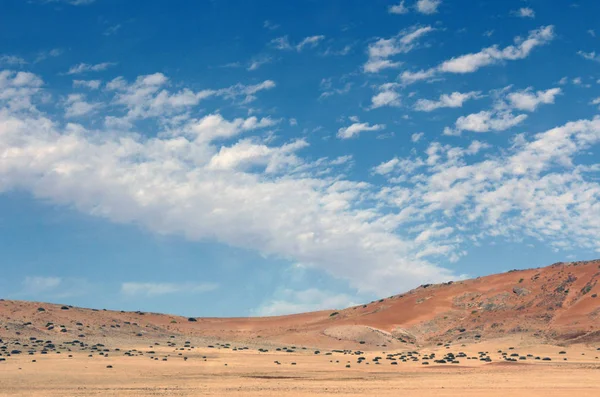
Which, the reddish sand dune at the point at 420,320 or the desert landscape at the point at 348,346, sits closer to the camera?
the desert landscape at the point at 348,346

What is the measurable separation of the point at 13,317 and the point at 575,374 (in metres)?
81.4

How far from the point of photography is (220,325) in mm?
124750

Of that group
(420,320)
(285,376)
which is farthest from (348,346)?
(285,376)

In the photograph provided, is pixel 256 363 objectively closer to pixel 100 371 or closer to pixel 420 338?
pixel 100 371

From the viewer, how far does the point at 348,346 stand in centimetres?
9556

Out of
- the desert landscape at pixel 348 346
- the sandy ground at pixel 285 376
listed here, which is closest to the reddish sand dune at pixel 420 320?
the desert landscape at pixel 348 346

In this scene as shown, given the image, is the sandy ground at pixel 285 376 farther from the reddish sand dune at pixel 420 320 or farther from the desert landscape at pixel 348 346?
the reddish sand dune at pixel 420 320

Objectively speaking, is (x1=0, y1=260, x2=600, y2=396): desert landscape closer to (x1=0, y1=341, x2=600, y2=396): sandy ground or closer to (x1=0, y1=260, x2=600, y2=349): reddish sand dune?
(x1=0, y1=341, x2=600, y2=396): sandy ground

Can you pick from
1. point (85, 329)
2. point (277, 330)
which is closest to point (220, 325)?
point (277, 330)

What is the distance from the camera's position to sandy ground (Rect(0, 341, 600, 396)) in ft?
133

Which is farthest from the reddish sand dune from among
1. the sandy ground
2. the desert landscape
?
the sandy ground

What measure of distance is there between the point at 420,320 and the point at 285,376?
60.9 metres

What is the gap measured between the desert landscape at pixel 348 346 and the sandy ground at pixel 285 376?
4.9 inches

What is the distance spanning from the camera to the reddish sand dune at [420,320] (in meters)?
94.1
